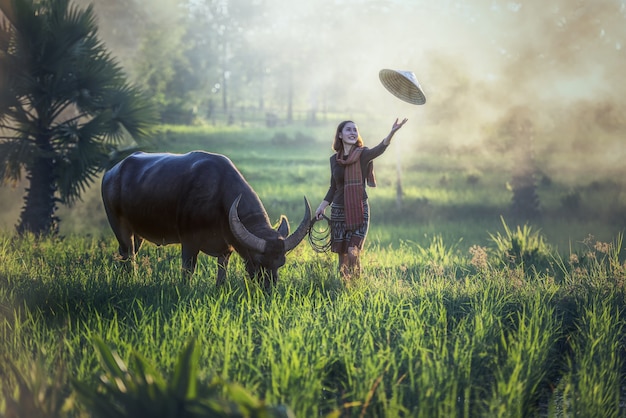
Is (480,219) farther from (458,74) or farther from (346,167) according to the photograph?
(346,167)

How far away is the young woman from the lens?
771 centimetres

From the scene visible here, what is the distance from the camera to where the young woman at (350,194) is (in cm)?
771

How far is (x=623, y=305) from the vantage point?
7.55 metres

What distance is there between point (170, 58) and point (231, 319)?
39.7 metres

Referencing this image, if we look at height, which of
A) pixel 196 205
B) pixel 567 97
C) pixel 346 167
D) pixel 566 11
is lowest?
pixel 196 205

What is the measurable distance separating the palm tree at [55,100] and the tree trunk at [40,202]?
0.02 meters

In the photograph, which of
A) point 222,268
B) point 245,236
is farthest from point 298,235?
point 222,268

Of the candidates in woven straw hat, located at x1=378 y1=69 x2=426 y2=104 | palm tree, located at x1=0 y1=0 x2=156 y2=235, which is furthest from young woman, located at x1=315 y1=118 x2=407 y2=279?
palm tree, located at x1=0 y1=0 x2=156 y2=235

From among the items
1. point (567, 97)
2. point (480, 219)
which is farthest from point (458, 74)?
point (480, 219)

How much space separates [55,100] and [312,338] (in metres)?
9.13

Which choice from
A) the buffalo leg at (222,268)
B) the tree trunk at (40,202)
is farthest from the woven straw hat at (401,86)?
the tree trunk at (40,202)

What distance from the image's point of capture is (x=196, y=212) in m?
8.01

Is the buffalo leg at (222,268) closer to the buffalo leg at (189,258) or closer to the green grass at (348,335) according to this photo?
the green grass at (348,335)

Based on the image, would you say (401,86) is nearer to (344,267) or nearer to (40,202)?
(344,267)
